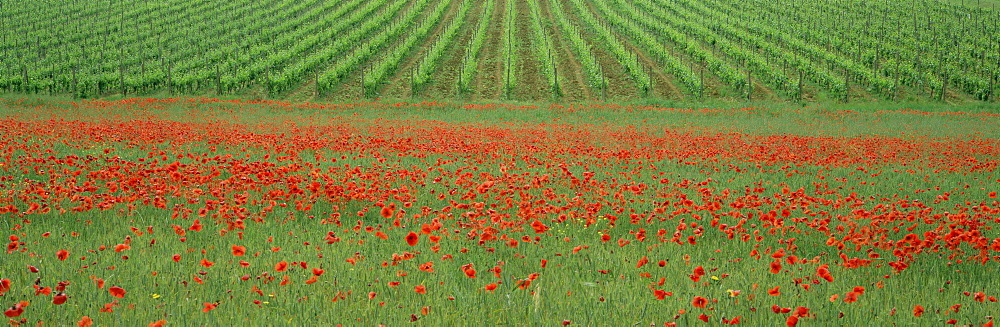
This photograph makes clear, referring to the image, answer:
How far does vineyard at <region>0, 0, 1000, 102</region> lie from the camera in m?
38.6

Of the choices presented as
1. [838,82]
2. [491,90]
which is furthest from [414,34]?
[838,82]

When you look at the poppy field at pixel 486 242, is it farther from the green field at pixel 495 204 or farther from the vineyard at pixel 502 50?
the vineyard at pixel 502 50

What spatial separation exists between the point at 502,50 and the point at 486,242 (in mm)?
45259

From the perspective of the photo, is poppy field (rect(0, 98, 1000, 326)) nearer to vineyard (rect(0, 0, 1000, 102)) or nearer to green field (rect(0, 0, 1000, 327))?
green field (rect(0, 0, 1000, 327))

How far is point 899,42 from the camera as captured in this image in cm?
5012

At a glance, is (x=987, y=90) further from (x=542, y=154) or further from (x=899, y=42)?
(x=542, y=154)

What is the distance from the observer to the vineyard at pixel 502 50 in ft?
127

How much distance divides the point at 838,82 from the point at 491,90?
1943 cm

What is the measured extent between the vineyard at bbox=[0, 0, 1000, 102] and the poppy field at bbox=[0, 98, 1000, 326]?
1059 inches

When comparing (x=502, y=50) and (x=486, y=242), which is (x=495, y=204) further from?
(x=502, y=50)

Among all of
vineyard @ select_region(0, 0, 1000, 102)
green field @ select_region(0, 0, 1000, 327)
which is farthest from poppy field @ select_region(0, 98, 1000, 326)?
vineyard @ select_region(0, 0, 1000, 102)

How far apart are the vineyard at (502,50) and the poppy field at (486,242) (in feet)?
A: 88.3

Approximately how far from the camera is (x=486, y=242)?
5.39m

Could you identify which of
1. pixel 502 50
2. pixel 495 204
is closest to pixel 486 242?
pixel 495 204
